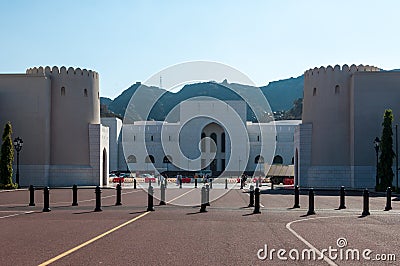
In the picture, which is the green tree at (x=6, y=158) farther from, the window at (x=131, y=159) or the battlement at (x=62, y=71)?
the window at (x=131, y=159)

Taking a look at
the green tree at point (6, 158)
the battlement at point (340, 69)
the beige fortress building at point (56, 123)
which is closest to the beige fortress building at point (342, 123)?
the battlement at point (340, 69)

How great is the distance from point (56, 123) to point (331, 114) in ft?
75.8

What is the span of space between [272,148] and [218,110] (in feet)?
46.9

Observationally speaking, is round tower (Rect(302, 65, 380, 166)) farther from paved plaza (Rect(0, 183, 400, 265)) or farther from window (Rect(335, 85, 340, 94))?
paved plaza (Rect(0, 183, 400, 265))

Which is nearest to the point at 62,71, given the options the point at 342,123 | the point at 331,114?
the point at 331,114

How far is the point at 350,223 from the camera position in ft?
60.1

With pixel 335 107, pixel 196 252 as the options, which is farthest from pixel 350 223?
pixel 335 107

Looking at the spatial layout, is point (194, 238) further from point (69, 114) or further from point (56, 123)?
point (69, 114)

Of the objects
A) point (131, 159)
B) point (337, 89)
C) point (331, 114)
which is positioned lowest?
point (131, 159)

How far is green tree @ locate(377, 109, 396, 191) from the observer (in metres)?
45.5

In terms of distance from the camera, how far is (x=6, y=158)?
48.0 m

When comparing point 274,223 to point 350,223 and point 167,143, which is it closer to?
point 350,223

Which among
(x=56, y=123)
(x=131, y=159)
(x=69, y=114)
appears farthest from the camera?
(x=131, y=159)

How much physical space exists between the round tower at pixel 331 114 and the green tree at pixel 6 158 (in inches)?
955
